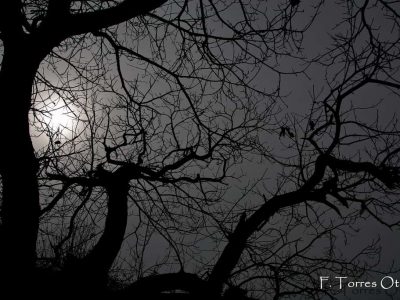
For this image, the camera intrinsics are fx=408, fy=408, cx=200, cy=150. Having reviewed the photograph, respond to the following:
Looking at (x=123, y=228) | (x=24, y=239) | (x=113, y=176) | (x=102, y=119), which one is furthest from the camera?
(x=102, y=119)

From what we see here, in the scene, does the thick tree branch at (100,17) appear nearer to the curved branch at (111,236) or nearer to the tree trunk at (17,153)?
the tree trunk at (17,153)

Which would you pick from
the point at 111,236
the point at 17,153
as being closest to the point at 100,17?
the point at 17,153

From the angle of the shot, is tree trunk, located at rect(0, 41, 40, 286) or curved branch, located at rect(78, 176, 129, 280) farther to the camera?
curved branch, located at rect(78, 176, 129, 280)

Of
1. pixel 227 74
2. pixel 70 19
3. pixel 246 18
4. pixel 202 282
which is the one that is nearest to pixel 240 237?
pixel 202 282

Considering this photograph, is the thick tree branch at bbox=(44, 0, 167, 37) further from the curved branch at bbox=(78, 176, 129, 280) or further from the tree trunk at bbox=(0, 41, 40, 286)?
the curved branch at bbox=(78, 176, 129, 280)

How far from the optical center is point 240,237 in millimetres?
5336

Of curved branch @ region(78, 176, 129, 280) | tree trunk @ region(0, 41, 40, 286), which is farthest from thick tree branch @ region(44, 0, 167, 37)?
curved branch @ region(78, 176, 129, 280)

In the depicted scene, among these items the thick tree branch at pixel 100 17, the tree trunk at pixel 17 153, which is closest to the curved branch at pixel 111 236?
the tree trunk at pixel 17 153

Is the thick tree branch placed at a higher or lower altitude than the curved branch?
higher

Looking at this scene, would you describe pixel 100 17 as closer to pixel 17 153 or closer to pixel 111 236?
pixel 17 153

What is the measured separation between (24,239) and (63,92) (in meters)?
3.12

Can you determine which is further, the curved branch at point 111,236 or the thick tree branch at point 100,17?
the curved branch at point 111,236

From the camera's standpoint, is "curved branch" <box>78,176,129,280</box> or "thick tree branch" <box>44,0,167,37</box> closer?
"thick tree branch" <box>44,0,167,37</box>

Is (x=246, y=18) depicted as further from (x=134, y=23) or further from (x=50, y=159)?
(x=50, y=159)
